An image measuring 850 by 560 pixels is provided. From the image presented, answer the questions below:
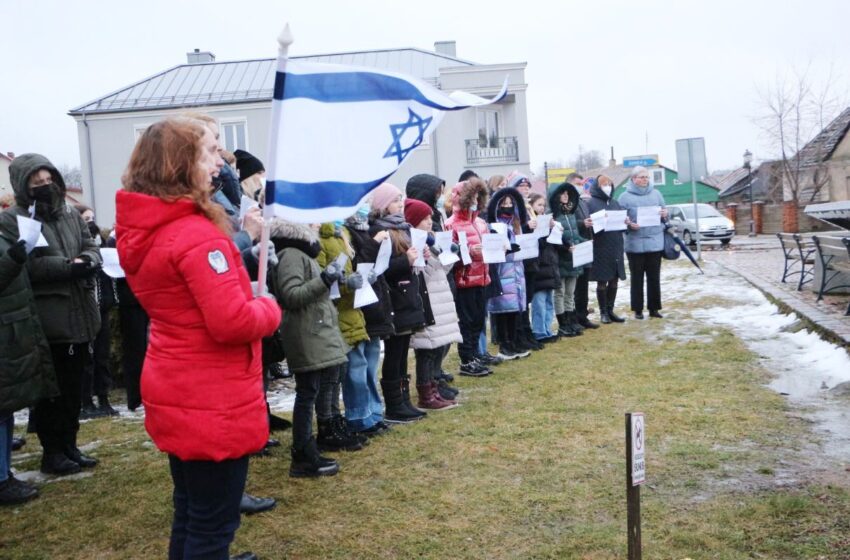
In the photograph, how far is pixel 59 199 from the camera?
17.4 feet

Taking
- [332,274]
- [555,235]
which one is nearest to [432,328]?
[332,274]

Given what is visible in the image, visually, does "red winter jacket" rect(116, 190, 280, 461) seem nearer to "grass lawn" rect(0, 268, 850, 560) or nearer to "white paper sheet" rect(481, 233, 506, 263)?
"grass lawn" rect(0, 268, 850, 560)

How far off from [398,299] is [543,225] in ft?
12.6

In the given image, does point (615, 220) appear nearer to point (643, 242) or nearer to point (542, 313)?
point (643, 242)

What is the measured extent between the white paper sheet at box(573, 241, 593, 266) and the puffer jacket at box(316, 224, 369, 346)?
5.50 m

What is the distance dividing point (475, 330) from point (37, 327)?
467 cm

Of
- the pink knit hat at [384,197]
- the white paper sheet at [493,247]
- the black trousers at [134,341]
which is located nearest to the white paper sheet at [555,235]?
the white paper sheet at [493,247]

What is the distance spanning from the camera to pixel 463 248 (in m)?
8.12

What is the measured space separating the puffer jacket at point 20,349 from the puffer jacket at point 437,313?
302 centimetres

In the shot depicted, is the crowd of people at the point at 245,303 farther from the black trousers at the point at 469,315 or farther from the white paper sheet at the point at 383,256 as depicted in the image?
the white paper sheet at the point at 383,256

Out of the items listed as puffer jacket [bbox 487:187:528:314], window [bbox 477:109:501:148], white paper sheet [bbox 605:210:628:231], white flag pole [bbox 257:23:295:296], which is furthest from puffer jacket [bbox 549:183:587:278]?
window [bbox 477:109:501:148]

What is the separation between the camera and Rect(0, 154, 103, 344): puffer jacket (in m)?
5.14

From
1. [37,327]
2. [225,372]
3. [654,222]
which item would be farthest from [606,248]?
[225,372]

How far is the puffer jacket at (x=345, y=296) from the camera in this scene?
5.61 metres
